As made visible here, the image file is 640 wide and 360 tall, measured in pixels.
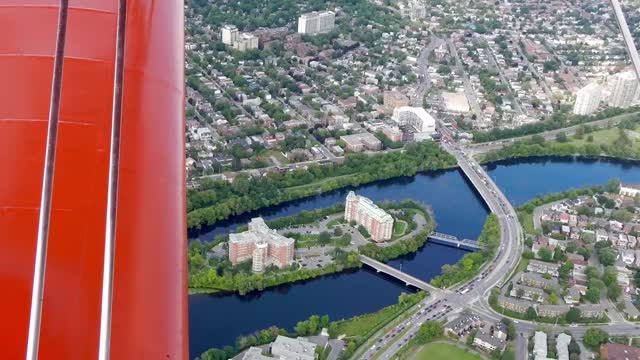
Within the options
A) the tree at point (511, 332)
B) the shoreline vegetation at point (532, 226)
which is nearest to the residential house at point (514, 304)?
the shoreline vegetation at point (532, 226)

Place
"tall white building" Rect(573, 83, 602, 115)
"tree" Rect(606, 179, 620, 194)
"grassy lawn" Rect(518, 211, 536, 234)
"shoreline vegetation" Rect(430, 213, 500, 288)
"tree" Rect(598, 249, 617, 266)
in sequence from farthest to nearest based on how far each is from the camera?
1. "tall white building" Rect(573, 83, 602, 115)
2. "tree" Rect(606, 179, 620, 194)
3. "grassy lawn" Rect(518, 211, 536, 234)
4. "tree" Rect(598, 249, 617, 266)
5. "shoreline vegetation" Rect(430, 213, 500, 288)

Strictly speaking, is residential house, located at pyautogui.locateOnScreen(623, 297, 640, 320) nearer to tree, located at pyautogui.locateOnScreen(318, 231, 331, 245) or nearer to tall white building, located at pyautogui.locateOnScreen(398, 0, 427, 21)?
tree, located at pyautogui.locateOnScreen(318, 231, 331, 245)

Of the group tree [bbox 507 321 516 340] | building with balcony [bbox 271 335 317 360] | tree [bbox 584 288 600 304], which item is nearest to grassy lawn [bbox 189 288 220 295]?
building with balcony [bbox 271 335 317 360]

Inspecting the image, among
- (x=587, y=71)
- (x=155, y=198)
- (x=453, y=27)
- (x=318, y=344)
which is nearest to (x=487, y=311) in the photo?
(x=318, y=344)

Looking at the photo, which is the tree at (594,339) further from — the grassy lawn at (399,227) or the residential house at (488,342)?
the grassy lawn at (399,227)

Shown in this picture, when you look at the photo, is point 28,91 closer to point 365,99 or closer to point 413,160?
point 413,160

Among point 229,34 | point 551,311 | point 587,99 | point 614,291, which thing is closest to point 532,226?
point 614,291
